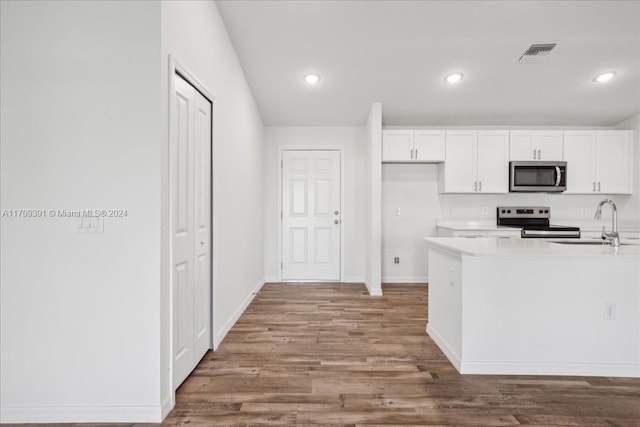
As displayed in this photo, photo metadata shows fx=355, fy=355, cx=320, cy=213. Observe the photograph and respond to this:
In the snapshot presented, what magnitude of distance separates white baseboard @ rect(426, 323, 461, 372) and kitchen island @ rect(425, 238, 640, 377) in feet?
0.20

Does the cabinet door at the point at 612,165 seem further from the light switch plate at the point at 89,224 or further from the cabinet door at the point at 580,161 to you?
the light switch plate at the point at 89,224

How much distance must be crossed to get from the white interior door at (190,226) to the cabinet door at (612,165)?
202 inches

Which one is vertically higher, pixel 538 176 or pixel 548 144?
pixel 548 144

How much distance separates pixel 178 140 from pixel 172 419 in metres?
1.59

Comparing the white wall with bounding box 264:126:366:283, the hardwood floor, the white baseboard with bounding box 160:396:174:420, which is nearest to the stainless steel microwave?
the white wall with bounding box 264:126:366:283

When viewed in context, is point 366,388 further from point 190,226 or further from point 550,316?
point 190,226

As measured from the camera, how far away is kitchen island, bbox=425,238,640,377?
2.41 metres

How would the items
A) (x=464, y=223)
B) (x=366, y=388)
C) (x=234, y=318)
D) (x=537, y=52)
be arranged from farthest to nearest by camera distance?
1. (x=464, y=223)
2. (x=537, y=52)
3. (x=234, y=318)
4. (x=366, y=388)

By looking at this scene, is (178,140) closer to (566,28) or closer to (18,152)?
(18,152)

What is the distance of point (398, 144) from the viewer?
490 centimetres

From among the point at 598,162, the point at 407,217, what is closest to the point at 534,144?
the point at 598,162

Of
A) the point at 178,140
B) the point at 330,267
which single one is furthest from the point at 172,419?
the point at 330,267

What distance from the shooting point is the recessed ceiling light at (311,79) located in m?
4.08

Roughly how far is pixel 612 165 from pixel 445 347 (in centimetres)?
404
